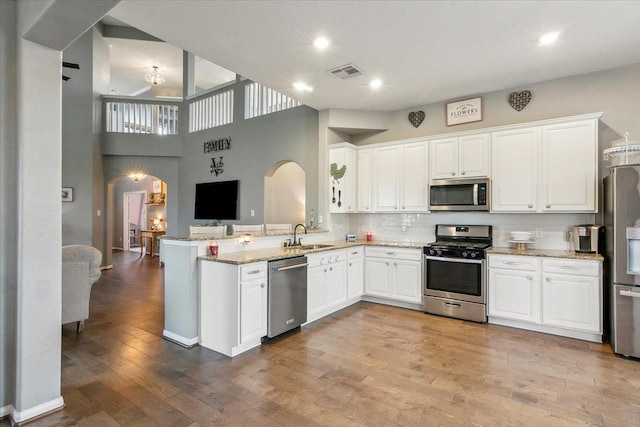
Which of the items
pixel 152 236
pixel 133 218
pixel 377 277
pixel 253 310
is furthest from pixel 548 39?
pixel 133 218

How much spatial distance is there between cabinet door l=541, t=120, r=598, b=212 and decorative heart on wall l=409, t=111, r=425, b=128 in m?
1.69

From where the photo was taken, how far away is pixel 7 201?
2.15m

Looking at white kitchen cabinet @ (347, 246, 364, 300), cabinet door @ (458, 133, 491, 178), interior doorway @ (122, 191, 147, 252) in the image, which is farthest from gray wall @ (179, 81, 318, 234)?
interior doorway @ (122, 191, 147, 252)

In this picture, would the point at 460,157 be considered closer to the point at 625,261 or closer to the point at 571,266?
the point at 571,266

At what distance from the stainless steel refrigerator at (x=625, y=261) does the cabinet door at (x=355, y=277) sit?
2.79 meters

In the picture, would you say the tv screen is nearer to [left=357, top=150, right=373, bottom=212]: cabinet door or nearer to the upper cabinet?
[left=357, top=150, right=373, bottom=212]: cabinet door

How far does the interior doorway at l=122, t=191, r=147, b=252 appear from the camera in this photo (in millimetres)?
11352

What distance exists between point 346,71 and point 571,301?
354cm

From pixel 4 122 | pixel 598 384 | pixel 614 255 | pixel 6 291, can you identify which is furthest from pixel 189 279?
pixel 614 255

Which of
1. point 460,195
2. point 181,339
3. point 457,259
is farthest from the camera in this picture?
→ point 460,195

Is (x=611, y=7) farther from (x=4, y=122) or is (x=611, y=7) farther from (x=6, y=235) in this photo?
(x=6, y=235)

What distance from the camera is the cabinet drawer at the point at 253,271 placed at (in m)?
3.05

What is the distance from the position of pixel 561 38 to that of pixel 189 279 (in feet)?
14.0

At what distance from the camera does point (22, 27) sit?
6.82 feet
